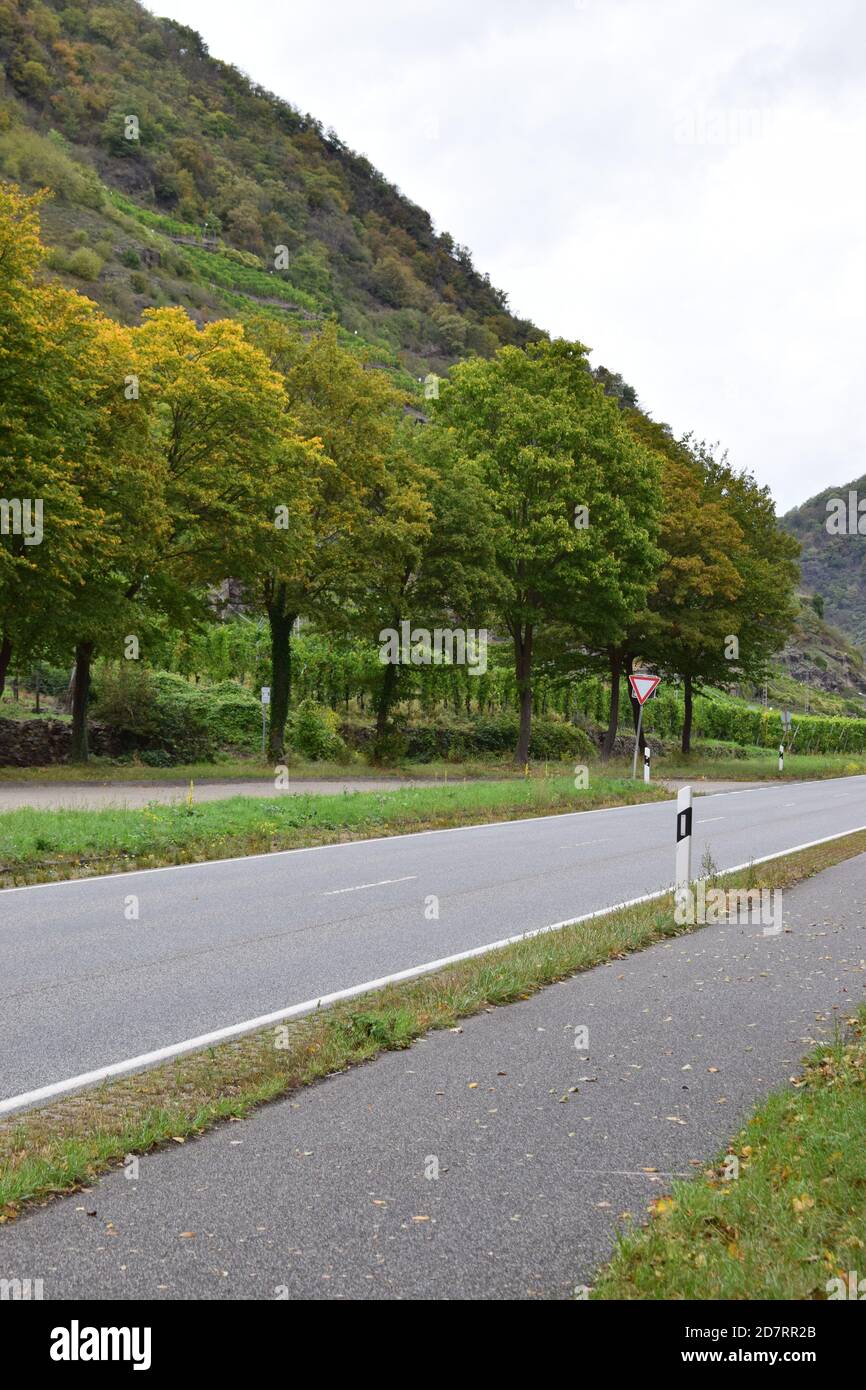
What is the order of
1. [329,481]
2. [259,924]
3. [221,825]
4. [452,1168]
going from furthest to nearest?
[329,481]
[221,825]
[259,924]
[452,1168]

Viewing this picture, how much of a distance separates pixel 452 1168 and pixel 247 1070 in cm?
165

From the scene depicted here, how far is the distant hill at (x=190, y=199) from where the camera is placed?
294 feet

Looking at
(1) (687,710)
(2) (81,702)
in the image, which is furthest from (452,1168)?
(1) (687,710)

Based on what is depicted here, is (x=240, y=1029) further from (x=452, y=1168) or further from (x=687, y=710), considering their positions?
(x=687, y=710)

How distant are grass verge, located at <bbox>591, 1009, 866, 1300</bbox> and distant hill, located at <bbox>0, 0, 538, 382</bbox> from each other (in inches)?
2885

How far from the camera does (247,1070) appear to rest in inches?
244

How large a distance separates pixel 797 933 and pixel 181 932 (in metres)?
5.67

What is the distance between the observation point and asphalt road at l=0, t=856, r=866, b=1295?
13.0 feet

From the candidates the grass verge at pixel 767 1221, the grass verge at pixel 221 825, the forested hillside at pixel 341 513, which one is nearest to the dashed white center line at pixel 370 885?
the grass verge at pixel 221 825

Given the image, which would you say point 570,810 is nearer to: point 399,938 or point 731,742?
point 399,938

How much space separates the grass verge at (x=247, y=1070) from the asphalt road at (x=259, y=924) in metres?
0.53

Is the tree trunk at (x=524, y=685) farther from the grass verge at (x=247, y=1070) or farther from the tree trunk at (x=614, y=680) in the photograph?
the grass verge at (x=247, y=1070)

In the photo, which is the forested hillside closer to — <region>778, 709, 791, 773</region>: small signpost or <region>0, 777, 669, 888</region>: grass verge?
<region>778, 709, 791, 773</region>: small signpost
